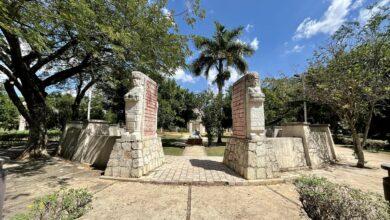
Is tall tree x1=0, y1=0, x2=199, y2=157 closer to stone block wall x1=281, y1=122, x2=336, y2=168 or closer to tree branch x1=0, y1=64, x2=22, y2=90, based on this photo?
tree branch x1=0, y1=64, x2=22, y2=90

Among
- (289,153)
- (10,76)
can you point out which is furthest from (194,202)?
(10,76)

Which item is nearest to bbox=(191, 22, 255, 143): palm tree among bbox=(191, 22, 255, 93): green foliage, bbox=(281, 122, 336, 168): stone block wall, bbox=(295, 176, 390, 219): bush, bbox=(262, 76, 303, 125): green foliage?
bbox=(191, 22, 255, 93): green foliage

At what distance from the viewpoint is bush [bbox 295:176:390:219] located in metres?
2.45

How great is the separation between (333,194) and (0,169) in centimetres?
380

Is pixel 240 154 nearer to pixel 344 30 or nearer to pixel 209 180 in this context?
pixel 209 180

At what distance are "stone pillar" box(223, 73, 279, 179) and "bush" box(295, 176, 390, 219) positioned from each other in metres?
3.16

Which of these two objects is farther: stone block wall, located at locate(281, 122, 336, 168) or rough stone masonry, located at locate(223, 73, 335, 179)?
stone block wall, located at locate(281, 122, 336, 168)

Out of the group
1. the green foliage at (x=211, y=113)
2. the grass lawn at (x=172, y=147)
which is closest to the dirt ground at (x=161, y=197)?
the grass lawn at (x=172, y=147)

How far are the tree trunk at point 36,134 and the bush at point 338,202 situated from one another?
405 inches

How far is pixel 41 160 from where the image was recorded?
28.8 feet

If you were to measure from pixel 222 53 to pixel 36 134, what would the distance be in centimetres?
1783

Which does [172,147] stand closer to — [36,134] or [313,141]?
[36,134]

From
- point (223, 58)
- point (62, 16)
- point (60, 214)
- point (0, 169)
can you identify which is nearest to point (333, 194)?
point (60, 214)

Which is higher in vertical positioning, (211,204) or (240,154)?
(240,154)
